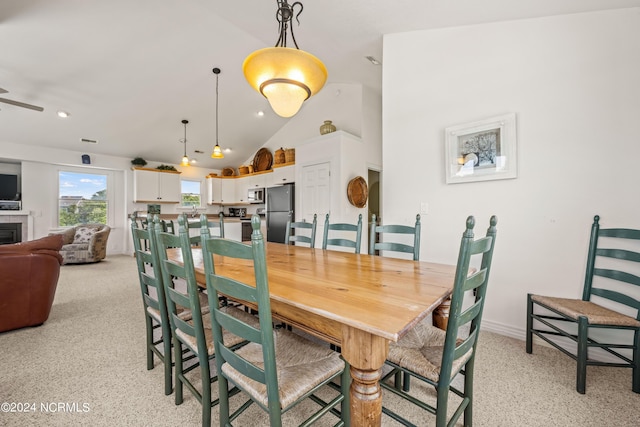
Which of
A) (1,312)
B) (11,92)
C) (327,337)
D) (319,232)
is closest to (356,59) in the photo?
(319,232)

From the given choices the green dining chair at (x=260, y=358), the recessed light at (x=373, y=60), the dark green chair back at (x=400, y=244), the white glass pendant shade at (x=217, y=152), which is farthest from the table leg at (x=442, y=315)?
the white glass pendant shade at (x=217, y=152)

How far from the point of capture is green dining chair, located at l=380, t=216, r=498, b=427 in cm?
100

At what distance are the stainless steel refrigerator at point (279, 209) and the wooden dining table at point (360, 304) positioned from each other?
356cm

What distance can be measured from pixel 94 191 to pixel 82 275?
270cm

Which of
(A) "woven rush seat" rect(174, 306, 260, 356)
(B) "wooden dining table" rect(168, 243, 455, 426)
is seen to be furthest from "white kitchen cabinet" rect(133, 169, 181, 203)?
(A) "woven rush seat" rect(174, 306, 260, 356)

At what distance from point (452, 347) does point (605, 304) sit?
1851 millimetres

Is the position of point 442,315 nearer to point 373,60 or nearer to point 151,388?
point 151,388

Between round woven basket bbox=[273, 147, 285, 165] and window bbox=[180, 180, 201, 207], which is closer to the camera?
round woven basket bbox=[273, 147, 285, 165]

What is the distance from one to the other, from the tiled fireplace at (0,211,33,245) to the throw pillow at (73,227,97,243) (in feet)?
2.89

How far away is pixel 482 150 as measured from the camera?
2416mm

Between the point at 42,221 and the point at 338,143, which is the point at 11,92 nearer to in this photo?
the point at 42,221

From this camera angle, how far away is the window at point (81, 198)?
593 cm

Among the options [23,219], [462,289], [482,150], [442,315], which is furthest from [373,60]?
[23,219]

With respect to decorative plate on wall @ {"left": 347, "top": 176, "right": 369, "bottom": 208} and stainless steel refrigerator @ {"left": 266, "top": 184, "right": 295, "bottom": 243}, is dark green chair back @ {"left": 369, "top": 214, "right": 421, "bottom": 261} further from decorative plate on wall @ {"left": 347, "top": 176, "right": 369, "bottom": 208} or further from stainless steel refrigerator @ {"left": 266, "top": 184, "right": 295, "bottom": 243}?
stainless steel refrigerator @ {"left": 266, "top": 184, "right": 295, "bottom": 243}
